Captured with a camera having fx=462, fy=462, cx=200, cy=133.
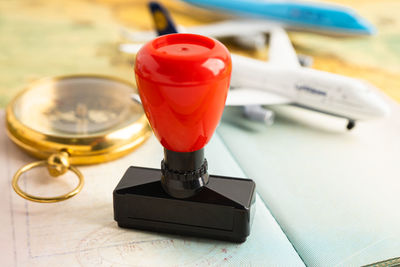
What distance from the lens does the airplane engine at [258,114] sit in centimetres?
65

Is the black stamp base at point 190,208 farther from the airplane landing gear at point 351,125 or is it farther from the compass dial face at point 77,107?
the airplane landing gear at point 351,125

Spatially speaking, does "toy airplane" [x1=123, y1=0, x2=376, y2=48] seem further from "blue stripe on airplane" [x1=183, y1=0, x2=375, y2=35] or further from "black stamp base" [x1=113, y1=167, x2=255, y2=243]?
"black stamp base" [x1=113, y1=167, x2=255, y2=243]

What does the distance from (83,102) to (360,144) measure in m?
0.37

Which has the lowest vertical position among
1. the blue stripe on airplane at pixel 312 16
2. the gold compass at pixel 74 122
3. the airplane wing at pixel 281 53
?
the gold compass at pixel 74 122

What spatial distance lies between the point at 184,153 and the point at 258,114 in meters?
0.28

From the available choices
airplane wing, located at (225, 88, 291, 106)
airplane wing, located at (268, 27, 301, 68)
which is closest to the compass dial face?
airplane wing, located at (225, 88, 291, 106)

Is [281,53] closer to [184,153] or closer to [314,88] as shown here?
[314,88]

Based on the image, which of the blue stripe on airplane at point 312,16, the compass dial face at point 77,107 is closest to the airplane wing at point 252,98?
the compass dial face at point 77,107

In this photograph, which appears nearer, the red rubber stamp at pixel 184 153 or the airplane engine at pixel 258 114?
the red rubber stamp at pixel 184 153

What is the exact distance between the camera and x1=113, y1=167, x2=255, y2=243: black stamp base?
41 centimetres

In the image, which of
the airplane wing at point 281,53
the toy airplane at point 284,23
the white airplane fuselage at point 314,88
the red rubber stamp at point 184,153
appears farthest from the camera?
the toy airplane at point 284,23

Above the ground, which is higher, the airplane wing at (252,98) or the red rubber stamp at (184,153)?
the red rubber stamp at (184,153)

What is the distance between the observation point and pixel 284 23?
0.91 m

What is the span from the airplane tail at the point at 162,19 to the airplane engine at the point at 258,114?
0.22 meters
